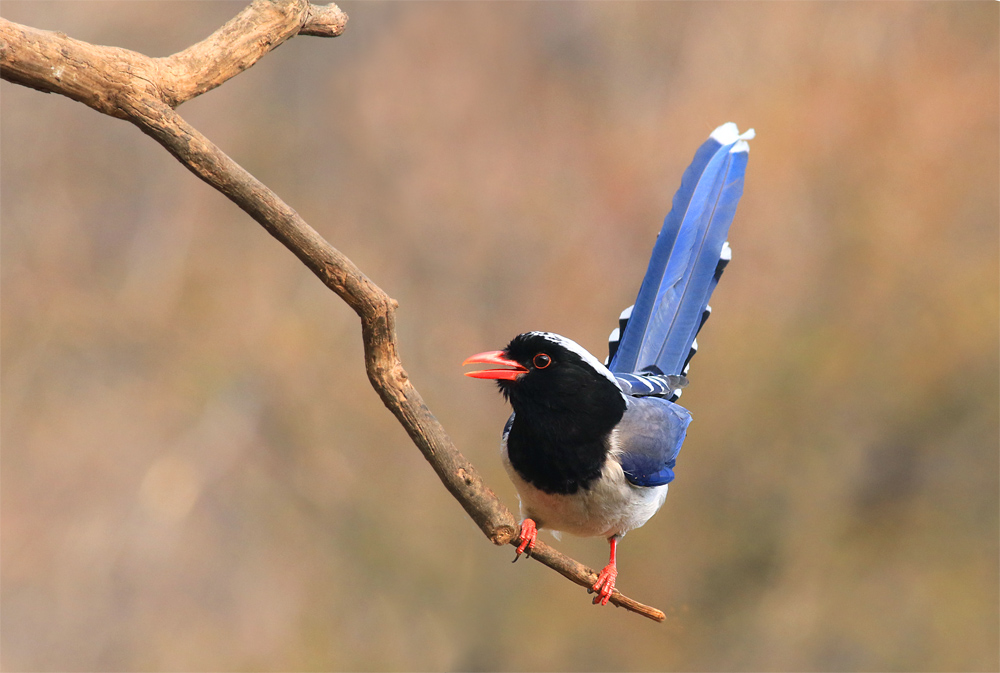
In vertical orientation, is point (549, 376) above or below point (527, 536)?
above

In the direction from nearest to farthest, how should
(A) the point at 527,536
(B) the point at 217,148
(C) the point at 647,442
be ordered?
(B) the point at 217,148 → (A) the point at 527,536 → (C) the point at 647,442

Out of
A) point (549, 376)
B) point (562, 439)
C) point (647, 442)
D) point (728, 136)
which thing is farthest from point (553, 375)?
point (728, 136)

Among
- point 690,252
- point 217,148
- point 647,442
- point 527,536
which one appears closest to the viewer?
point 217,148

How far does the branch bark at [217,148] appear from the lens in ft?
4.74

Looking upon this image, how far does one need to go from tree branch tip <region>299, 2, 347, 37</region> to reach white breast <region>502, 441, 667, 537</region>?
1009 millimetres

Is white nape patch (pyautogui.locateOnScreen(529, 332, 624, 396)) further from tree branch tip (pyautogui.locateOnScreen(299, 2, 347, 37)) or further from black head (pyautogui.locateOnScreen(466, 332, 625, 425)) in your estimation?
tree branch tip (pyautogui.locateOnScreen(299, 2, 347, 37))

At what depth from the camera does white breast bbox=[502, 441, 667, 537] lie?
185 cm

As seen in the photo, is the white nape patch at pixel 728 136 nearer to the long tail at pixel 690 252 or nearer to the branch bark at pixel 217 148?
the long tail at pixel 690 252

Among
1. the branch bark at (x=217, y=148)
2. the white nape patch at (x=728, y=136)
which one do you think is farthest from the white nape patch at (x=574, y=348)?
the white nape patch at (x=728, y=136)

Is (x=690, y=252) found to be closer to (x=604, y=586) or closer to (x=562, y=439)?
(x=562, y=439)

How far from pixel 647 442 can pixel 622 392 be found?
0.13 m

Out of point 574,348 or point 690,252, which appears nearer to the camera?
point 574,348

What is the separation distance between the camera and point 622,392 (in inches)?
78.1

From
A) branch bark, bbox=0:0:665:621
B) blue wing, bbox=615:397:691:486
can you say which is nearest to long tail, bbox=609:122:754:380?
blue wing, bbox=615:397:691:486
